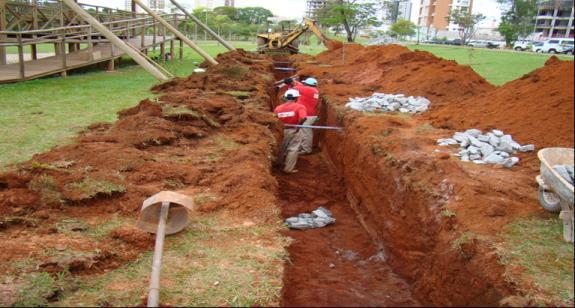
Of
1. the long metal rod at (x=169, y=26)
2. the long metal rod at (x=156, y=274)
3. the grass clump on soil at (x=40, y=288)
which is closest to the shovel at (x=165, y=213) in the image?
the long metal rod at (x=156, y=274)

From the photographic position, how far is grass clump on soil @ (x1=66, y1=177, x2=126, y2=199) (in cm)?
487

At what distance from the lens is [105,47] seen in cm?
1867

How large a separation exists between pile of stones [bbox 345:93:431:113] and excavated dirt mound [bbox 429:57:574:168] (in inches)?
33.6

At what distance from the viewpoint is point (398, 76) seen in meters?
13.7

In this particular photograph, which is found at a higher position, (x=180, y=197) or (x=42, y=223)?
(x=180, y=197)

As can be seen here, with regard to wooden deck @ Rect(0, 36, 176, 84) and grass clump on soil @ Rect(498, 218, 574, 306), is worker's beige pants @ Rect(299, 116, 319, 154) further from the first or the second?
wooden deck @ Rect(0, 36, 176, 84)

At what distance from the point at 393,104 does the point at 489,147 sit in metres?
4.02

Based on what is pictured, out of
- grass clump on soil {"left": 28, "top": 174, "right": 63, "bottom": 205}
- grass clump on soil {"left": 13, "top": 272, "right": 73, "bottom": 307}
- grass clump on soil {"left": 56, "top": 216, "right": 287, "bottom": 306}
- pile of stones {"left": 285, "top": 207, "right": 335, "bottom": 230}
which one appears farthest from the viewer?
pile of stones {"left": 285, "top": 207, "right": 335, "bottom": 230}

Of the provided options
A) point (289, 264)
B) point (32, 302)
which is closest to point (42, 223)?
point (32, 302)

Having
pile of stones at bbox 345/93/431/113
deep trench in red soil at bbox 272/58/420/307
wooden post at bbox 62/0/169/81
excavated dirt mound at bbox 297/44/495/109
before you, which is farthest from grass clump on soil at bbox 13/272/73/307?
wooden post at bbox 62/0/169/81

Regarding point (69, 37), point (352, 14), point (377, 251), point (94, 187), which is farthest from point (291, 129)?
point (352, 14)

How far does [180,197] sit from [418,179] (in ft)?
10.9

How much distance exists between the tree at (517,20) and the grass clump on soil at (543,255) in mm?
49269

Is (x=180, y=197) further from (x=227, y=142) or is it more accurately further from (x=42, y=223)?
(x=227, y=142)
